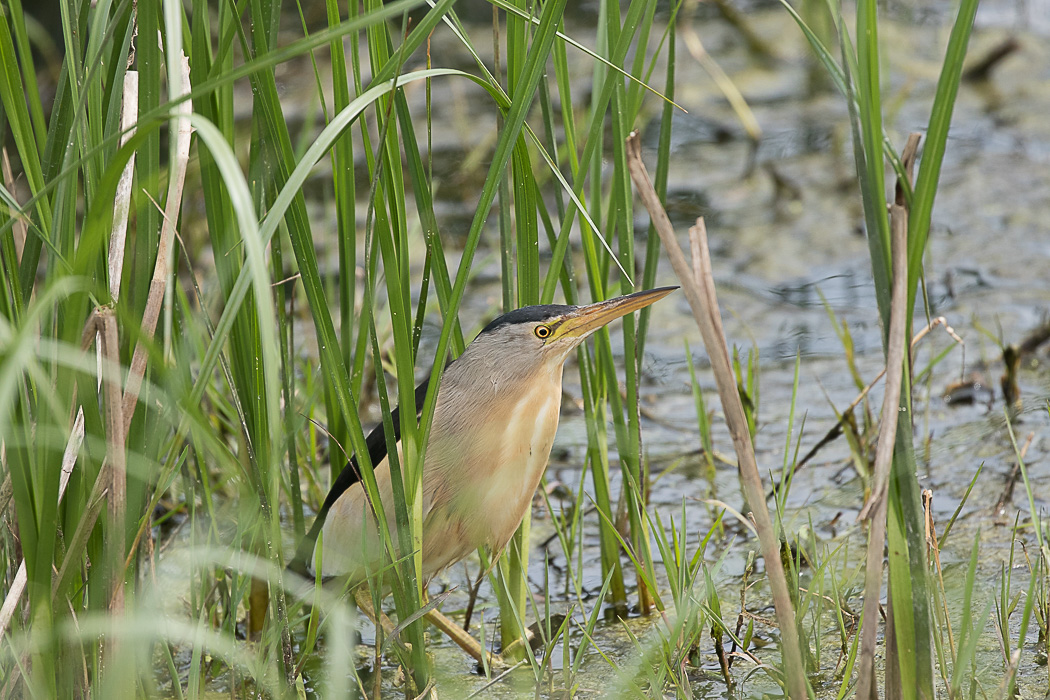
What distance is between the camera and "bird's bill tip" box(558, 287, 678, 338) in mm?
2006

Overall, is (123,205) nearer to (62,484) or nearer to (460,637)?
(62,484)

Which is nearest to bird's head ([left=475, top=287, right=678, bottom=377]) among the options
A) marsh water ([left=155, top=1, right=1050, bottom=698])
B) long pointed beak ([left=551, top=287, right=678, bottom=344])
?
long pointed beak ([left=551, top=287, right=678, bottom=344])

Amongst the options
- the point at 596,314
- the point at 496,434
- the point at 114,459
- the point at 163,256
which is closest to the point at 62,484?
the point at 114,459

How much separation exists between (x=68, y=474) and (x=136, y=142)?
2.00 feet

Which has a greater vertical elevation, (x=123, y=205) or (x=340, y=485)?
(x=123, y=205)

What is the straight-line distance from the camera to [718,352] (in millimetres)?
1444

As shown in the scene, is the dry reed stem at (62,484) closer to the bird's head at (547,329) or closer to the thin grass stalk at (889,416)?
the bird's head at (547,329)

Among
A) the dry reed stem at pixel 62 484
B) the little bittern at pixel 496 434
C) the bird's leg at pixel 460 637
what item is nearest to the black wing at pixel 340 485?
the little bittern at pixel 496 434

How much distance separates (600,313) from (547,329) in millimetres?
118

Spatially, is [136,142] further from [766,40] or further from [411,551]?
[766,40]

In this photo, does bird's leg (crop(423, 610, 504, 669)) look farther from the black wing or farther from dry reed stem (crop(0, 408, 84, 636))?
dry reed stem (crop(0, 408, 84, 636))

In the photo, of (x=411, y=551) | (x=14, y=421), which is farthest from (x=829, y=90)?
(x=14, y=421)

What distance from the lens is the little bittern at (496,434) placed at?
84.5 inches

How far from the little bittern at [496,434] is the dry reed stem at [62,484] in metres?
0.59
